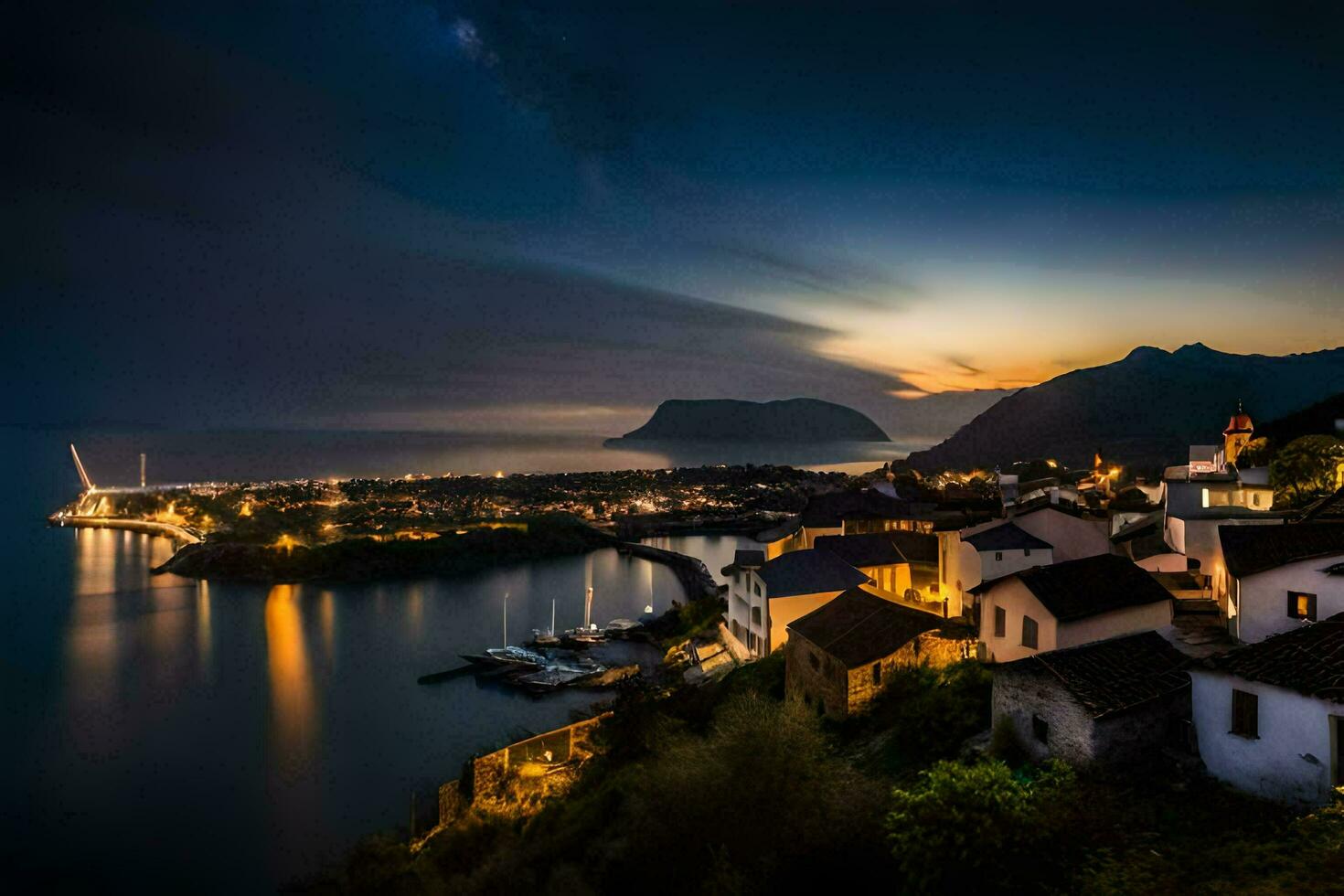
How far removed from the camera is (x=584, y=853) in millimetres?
10055

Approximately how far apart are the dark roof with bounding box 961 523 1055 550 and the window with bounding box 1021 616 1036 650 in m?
4.37

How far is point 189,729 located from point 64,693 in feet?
25.8

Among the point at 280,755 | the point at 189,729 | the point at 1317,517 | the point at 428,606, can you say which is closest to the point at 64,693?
the point at 189,729

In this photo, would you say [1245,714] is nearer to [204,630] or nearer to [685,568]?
[204,630]

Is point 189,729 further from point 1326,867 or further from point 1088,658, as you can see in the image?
point 1326,867

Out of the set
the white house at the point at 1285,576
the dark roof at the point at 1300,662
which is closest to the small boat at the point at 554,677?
the white house at the point at 1285,576

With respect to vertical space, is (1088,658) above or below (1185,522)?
→ below

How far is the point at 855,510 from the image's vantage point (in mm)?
24828

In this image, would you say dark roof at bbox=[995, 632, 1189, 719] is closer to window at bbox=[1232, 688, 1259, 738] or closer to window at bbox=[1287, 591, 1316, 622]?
window at bbox=[1232, 688, 1259, 738]

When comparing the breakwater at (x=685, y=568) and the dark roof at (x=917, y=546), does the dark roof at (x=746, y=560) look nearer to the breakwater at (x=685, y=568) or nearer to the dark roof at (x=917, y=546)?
the dark roof at (x=917, y=546)

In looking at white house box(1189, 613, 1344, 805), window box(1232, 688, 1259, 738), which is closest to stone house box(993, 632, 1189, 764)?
white house box(1189, 613, 1344, 805)

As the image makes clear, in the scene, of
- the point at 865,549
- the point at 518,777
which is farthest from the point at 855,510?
the point at 518,777

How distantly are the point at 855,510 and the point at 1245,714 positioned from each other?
18346mm

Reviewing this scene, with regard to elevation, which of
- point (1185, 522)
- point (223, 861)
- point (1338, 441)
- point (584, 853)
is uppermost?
point (1338, 441)
